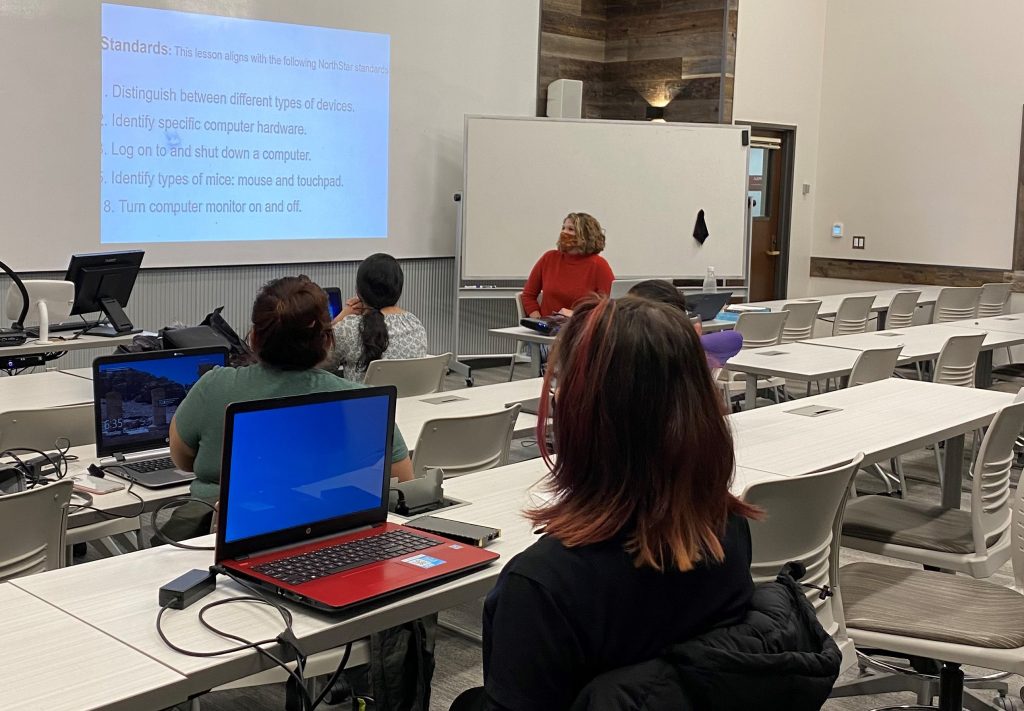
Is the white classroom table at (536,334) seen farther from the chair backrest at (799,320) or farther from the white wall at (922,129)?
the white wall at (922,129)

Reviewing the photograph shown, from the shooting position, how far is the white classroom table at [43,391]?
385 centimetres

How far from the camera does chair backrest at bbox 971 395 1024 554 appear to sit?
3.05 m

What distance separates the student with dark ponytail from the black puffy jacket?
3.40 metres

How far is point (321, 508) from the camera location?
2.04 m

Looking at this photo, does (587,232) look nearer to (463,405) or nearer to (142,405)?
Result: (463,405)

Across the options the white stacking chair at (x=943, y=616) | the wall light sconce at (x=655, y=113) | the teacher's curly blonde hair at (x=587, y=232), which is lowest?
the white stacking chair at (x=943, y=616)

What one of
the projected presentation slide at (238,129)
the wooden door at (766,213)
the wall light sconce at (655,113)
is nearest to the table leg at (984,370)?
the wooden door at (766,213)

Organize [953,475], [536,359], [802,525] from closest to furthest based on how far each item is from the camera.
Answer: [802,525], [953,475], [536,359]

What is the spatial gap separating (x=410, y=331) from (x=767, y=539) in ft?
8.55

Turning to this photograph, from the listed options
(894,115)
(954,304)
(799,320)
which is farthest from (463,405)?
Answer: (894,115)

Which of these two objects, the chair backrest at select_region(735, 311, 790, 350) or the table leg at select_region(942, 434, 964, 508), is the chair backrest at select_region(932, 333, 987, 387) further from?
the table leg at select_region(942, 434, 964, 508)

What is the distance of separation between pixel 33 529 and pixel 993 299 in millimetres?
8501

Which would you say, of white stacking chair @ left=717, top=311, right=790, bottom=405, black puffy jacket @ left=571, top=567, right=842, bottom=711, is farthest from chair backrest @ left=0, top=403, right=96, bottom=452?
white stacking chair @ left=717, top=311, right=790, bottom=405

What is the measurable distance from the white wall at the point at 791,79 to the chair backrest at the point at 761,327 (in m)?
3.79
